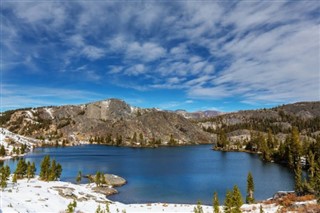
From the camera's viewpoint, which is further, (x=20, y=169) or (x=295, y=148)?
(x=295, y=148)

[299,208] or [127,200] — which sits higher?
[299,208]

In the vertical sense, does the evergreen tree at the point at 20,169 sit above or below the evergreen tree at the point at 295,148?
below

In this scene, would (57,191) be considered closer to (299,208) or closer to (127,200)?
(127,200)

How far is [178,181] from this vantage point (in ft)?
363

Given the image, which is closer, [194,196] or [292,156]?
[194,196]

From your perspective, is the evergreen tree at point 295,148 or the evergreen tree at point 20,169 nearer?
the evergreen tree at point 20,169

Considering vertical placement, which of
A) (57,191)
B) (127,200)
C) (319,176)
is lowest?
(127,200)

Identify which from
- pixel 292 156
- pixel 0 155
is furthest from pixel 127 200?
pixel 0 155

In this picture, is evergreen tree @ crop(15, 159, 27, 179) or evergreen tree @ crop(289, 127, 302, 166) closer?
evergreen tree @ crop(15, 159, 27, 179)

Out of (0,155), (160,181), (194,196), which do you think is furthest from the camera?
(0,155)

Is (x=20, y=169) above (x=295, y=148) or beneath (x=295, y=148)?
beneath

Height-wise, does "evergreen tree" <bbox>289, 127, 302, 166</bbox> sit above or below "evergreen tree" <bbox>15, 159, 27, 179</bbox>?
above

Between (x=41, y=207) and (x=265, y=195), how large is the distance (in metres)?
65.1

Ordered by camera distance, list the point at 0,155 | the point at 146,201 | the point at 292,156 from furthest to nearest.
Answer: the point at 0,155
the point at 292,156
the point at 146,201
